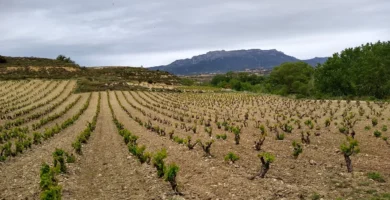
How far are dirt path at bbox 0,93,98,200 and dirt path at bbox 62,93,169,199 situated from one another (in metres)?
1.31

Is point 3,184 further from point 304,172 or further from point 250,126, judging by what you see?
point 250,126

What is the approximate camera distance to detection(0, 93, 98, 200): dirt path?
13444mm

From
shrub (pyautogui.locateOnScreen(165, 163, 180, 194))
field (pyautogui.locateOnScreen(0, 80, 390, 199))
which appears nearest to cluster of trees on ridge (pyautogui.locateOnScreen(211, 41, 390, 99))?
field (pyautogui.locateOnScreen(0, 80, 390, 199))

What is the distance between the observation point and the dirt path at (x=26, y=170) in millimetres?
13444

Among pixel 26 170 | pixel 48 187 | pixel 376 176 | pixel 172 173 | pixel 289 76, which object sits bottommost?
pixel 26 170

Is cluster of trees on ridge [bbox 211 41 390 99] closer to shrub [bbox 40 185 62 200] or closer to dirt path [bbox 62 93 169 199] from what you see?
dirt path [bbox 62 93 169 199]

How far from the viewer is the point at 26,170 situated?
16781mm

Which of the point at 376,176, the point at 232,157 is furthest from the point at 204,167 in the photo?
the point at 376,176

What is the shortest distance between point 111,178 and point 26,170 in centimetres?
453

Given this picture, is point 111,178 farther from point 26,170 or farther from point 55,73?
point 55,73

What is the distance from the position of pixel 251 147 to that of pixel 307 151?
315cm

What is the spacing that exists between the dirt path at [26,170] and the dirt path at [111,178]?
4.30 feet

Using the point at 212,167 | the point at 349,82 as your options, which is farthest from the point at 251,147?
the point at 349,82

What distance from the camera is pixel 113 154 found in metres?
20.0
